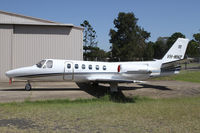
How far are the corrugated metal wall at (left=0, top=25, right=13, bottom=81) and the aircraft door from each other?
1005cm

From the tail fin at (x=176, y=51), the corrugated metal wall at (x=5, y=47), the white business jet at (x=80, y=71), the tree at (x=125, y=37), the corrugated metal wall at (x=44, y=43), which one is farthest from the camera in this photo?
the tree at (x=125, y=37)

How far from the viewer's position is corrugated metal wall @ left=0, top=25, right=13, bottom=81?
22.4m

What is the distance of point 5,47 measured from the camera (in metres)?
22.6

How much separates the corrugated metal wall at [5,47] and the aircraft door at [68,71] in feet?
33.0

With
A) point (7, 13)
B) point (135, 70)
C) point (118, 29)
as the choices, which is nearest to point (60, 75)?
point (135, 70)

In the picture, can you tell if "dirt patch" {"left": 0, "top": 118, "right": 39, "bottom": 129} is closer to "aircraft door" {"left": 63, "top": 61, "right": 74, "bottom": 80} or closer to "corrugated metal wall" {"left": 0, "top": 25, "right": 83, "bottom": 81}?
Result: "aircraft door" {"left": 63, "top": 61, "right": 74, "bottom": 80}

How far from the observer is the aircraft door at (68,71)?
50.6ft

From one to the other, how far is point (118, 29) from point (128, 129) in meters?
63.2

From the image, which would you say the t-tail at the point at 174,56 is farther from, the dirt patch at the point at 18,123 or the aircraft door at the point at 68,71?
the dirt patch at the point at 18,123

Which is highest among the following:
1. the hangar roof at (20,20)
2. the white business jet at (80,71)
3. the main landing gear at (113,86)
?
the hangar roof at (20,20)

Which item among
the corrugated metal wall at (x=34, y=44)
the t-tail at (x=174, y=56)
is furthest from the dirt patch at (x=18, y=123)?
the corrugated metal wall at (x=34, y=44)

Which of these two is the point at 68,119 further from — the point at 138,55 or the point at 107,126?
the point at 138,55

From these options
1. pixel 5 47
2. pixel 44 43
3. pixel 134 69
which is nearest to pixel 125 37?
pixel 44 43

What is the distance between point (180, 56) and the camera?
18312mm
